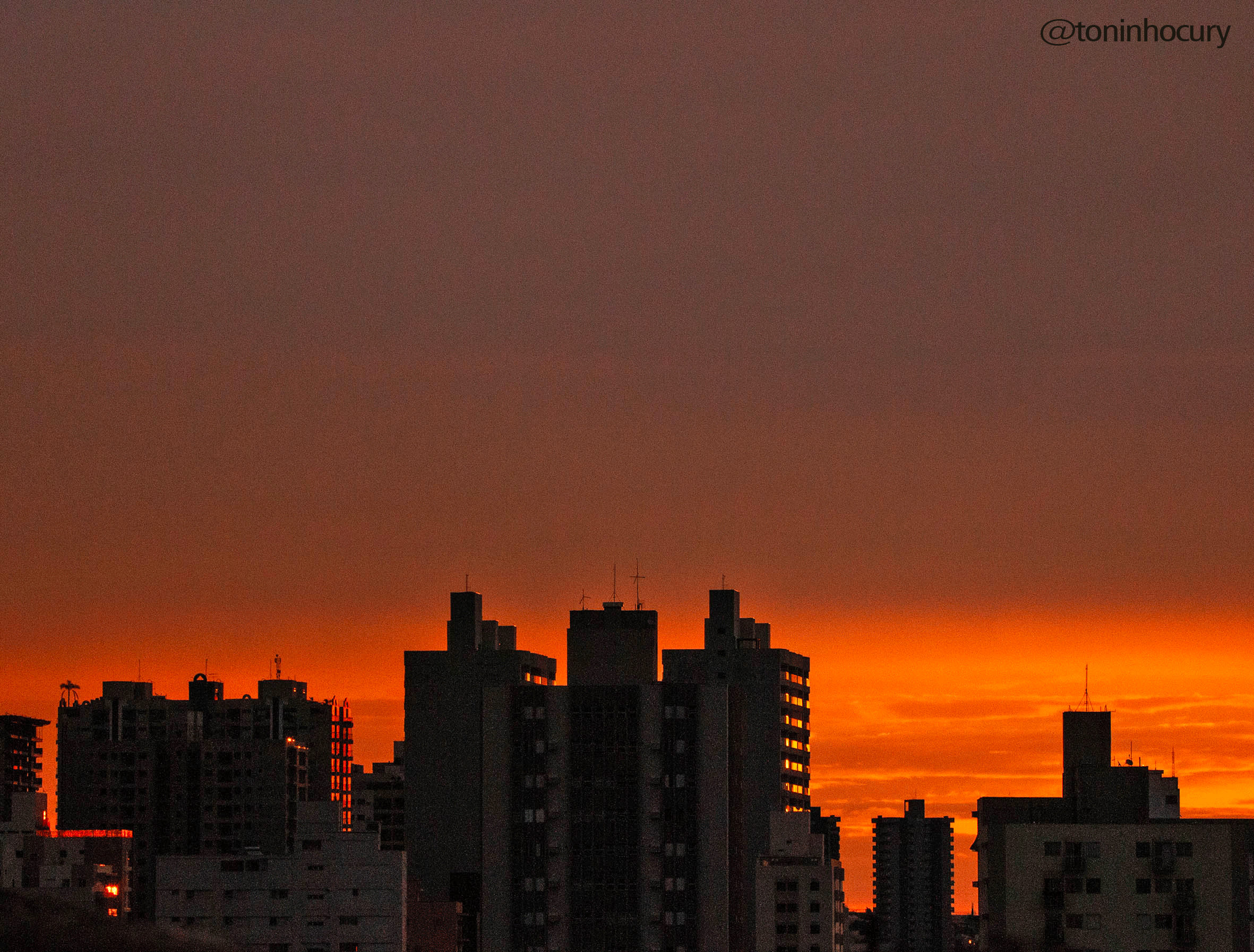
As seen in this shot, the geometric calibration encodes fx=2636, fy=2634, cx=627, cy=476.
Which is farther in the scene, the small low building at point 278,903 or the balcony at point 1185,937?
the small low building at point 278,903

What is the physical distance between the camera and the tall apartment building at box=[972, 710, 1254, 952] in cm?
17212

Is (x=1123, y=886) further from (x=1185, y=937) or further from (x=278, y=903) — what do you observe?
(x=278, y=903)

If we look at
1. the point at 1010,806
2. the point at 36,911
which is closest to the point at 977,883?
the point at 1010,806

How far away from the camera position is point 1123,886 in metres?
173

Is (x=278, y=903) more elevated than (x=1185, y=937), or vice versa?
(x=278, y=903)

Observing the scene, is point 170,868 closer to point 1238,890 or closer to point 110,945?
point 1238,890

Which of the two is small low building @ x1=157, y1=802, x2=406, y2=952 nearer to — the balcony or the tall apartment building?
the tall apartment building

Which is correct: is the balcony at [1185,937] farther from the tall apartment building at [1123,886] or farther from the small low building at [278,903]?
the small low building at [278,903]

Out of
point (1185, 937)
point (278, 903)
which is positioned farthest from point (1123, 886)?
point (278, 903)

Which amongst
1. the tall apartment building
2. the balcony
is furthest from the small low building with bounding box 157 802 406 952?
the balcony

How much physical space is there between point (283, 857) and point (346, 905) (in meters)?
6.01

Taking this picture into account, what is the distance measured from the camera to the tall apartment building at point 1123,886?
565 ft

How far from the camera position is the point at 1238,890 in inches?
6826

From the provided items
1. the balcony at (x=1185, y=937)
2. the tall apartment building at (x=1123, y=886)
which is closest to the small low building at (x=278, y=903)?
the tall apartment building at (x=1123, y=886)
